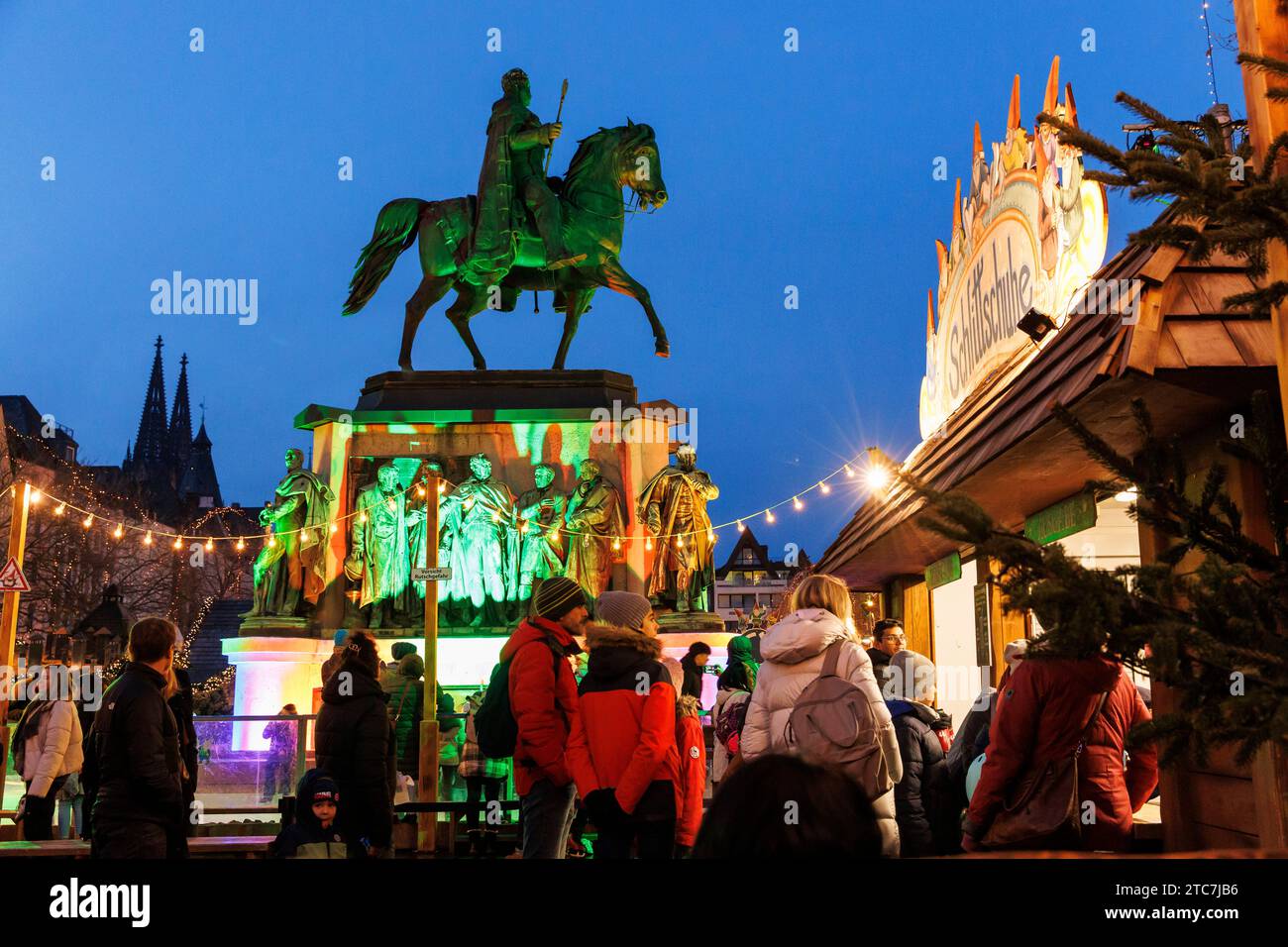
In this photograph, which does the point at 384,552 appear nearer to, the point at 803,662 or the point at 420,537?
Result: the point at 420,537

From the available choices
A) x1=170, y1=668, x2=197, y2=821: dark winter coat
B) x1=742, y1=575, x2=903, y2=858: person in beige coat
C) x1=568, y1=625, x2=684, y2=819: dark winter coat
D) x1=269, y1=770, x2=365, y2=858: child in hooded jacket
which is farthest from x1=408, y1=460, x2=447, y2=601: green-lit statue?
x1=742, y1=575, x2=903, y2=858: person in beige coat

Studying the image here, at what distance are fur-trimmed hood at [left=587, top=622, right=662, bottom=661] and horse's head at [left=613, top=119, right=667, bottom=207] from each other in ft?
46.2

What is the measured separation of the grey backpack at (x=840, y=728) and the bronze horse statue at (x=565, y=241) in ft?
47.8

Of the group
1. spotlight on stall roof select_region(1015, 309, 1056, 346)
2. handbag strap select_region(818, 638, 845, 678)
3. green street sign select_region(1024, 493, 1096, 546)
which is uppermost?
spotlight on stall roof select_region(1015, 309, 1056, 346)

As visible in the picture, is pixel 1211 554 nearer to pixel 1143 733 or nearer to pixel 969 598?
pixel 1143 733

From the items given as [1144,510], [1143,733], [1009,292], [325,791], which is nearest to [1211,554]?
[1144,510]

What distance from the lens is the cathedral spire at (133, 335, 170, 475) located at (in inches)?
4232

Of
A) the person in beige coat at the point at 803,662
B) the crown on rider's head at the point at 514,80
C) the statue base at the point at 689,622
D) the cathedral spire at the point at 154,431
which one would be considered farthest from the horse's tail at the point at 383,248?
the cathedral spire at the point at 154,431

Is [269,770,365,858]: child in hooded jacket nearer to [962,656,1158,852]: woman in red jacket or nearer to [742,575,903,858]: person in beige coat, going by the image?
[742,575,903,858]: person in beige coat

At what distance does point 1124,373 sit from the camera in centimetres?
559

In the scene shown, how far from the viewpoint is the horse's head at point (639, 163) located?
19.2 m
